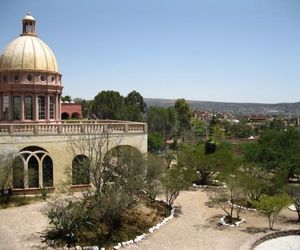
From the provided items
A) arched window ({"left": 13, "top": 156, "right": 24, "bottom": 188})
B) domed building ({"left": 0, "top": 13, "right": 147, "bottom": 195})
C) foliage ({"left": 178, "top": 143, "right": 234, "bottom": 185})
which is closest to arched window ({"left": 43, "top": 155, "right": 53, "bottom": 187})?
domed building ({"left": 0, "top": 13, "right": 147, "bottom": 195})

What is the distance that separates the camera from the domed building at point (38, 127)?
85.0ft

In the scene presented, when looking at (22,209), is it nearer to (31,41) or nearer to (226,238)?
(226,238)

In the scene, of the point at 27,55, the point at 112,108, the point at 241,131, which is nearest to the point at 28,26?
the point at 27,55

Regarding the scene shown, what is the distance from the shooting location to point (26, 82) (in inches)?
1194

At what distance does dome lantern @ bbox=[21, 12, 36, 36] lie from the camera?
32.3 metres

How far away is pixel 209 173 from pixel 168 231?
13.1 meters

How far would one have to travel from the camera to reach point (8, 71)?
30.2 m

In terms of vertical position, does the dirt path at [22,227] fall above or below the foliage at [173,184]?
below

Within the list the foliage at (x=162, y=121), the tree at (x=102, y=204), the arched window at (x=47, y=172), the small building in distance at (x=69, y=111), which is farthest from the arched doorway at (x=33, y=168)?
the foliage at (x=162, y=121)

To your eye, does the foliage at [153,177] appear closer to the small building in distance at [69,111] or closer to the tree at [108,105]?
the small building in distance at [69,111]

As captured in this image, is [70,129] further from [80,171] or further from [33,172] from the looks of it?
[80,171]

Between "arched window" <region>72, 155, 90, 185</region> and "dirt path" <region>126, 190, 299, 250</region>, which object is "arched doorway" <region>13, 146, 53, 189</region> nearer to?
"arched window" <region>72, 155, 90, 185</region>

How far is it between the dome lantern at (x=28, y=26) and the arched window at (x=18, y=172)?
39.3 feet

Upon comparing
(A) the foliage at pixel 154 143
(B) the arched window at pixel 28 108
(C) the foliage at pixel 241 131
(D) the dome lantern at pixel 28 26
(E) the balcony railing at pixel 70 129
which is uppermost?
(D) the dome lantern at pixel 28 26
